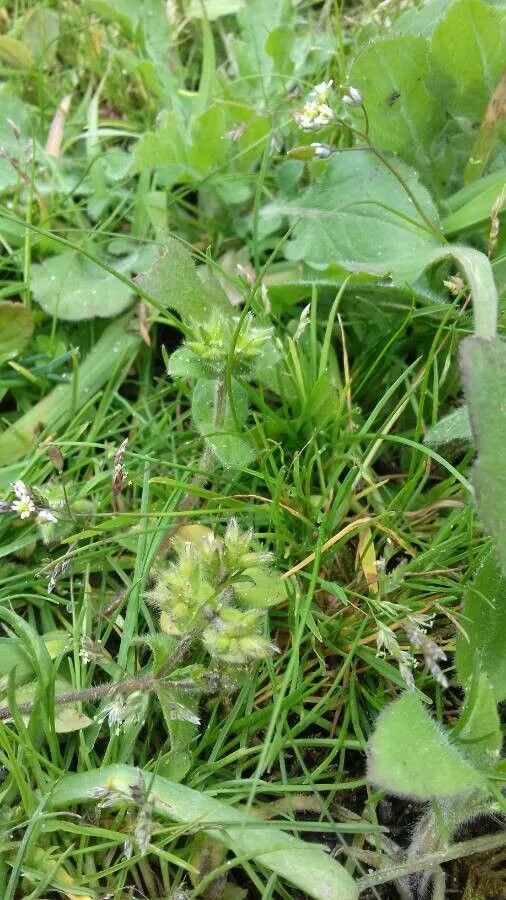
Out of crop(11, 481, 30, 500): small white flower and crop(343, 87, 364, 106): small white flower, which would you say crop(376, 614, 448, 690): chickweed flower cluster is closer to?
crop(11, 481, 30, 500): small white flower

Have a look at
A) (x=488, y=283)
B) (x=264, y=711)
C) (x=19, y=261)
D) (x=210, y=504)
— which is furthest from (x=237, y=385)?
(x=19, y=261)

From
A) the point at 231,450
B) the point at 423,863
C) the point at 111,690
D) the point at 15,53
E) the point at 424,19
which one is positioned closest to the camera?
the point at 423,863

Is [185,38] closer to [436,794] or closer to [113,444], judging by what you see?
[113,444]

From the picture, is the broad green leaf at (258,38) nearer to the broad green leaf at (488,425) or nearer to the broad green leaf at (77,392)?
the broad green leaf at (77,392)

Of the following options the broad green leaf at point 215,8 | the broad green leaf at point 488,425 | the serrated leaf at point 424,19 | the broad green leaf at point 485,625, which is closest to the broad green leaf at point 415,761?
the broad green leaf at point 485,625

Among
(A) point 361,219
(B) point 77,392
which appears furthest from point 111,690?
(A) point 361,219

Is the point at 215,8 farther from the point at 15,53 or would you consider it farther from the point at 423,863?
the point at 423,863
